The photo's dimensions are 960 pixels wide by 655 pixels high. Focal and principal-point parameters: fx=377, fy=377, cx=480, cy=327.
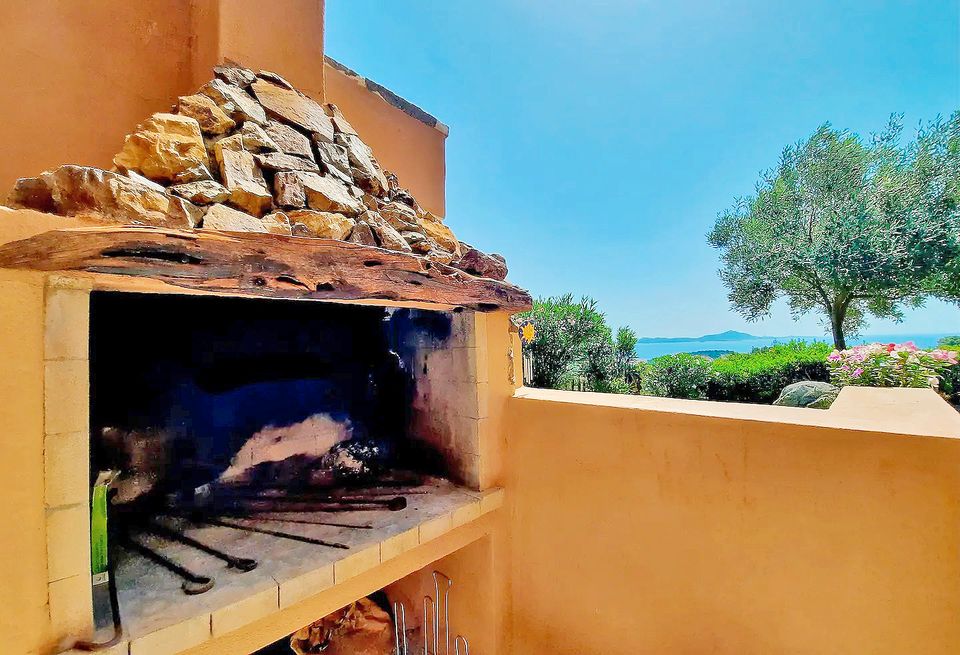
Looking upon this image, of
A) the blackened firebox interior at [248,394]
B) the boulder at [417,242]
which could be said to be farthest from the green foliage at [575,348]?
the boulder at [417,242]

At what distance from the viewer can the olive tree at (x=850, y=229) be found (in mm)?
8047

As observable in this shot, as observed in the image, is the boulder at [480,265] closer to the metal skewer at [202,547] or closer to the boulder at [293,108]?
the boulder at [293,108]

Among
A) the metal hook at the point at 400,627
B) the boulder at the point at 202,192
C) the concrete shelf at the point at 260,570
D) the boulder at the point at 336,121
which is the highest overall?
the boulder at the point at 336,121

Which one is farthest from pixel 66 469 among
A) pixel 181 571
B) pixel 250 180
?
pixel 250 180

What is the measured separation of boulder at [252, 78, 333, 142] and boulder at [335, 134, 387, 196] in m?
0.14

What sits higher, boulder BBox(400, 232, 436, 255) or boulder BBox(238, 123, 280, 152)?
boulder BBox(238, 123, 280, 152)

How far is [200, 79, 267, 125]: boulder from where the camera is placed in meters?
2.34

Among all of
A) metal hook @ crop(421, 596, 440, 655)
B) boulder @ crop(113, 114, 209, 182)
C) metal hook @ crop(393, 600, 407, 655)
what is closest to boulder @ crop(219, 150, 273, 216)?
boulder @ crop(113, 114, 209, 182)

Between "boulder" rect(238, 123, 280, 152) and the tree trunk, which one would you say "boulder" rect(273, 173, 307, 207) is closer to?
"boulder" rect(238, 123, 280, 152)

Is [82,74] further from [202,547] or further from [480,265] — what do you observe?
[202,547]

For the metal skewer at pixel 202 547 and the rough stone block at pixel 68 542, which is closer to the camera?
the rough stone block at pixel 68 542

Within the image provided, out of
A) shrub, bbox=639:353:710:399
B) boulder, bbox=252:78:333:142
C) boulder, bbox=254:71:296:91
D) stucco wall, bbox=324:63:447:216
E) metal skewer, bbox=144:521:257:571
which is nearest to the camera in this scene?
metal skewer, bbox=144:521:257:571

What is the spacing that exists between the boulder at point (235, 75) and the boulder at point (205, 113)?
1.14 ft

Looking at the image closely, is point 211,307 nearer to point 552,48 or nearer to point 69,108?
point 69,108
